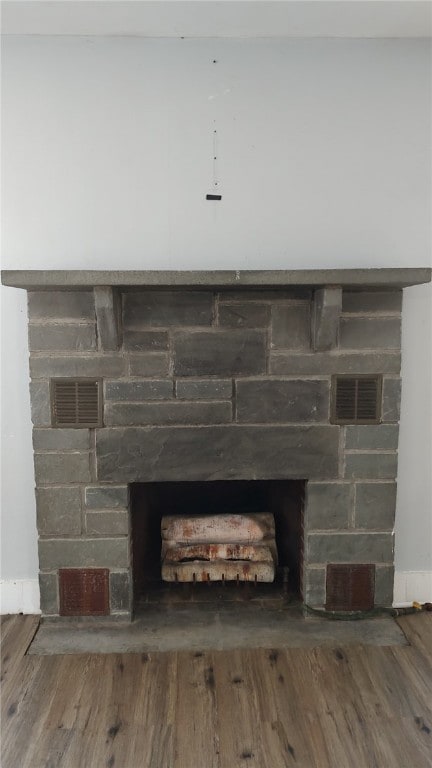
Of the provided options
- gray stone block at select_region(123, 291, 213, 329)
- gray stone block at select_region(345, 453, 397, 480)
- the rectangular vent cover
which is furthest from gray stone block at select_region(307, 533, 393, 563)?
gray stone block at select_region(123, 291, 213, 329)

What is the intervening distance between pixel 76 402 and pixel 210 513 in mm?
808

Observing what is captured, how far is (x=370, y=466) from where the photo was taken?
6.94 feet

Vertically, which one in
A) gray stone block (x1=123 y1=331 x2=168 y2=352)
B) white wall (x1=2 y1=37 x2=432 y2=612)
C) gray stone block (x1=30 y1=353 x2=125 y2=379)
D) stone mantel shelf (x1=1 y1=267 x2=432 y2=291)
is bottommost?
gray stone block (x1=30 y1=353 x2=125 y2=379)

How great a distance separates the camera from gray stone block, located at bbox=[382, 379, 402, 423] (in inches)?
81.6

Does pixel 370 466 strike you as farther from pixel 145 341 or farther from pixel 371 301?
pixel 145 341

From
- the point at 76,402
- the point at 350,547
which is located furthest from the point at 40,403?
the point at 350,547

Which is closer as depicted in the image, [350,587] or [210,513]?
[350,587]

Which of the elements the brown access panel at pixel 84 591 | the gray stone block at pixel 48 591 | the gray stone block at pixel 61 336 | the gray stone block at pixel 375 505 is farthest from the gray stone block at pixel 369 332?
the gray stone block at pixel 48 591

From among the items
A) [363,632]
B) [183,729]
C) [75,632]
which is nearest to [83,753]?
[183,729]

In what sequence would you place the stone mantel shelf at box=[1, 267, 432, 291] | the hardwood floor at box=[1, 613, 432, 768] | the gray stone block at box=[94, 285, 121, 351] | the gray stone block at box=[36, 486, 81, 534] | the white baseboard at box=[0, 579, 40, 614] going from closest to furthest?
1. the hardwood floor at box=[1, 613, 432, 768]
2. the stone mantel shelf at box=[1, 267, 432, 291]
3. the gray stone block at box=[94, 285, 121, 351]
4. the gray stone block at box=[36, 486, 81, 534]
5. the white baseboard at box=[0, 579, 40, 614]

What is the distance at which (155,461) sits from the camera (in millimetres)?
2076

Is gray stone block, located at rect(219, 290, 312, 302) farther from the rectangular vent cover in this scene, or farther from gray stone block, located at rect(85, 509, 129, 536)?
gray stone block, located at rect(85, 509, 129, 536)

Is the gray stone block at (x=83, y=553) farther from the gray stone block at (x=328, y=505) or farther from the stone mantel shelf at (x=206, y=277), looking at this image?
the stone mantel shelf at (x=206, y=277)

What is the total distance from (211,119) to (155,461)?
1331mm
